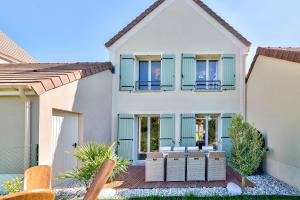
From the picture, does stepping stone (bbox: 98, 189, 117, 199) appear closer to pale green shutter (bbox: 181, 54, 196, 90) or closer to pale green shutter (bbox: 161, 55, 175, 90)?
pale green shutter (bbox: 161, 55, 175, 90)

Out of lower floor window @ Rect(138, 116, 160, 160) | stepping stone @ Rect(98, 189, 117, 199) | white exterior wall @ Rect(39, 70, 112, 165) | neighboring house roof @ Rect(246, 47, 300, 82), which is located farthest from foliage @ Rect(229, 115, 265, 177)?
lower floor window @ Rect(138, 116, 160, 160)

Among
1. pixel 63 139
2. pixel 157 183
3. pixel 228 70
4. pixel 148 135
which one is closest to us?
pixel 157 183

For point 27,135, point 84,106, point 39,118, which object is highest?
point 84,106

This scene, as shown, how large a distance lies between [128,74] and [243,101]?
226 inches

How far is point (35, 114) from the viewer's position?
26.5ft

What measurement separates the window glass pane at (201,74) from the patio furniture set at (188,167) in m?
4.82

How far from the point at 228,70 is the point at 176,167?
20.2 feet

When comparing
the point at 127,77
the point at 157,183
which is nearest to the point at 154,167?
the point at 157,183

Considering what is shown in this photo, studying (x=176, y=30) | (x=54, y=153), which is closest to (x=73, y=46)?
(x=176, y=30)

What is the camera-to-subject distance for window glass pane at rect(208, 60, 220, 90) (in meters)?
13.7

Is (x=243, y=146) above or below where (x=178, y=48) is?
below

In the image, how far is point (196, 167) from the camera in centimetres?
960

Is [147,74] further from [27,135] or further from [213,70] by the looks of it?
[27,135]

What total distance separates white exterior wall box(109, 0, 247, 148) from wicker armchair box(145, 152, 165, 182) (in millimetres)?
3878
